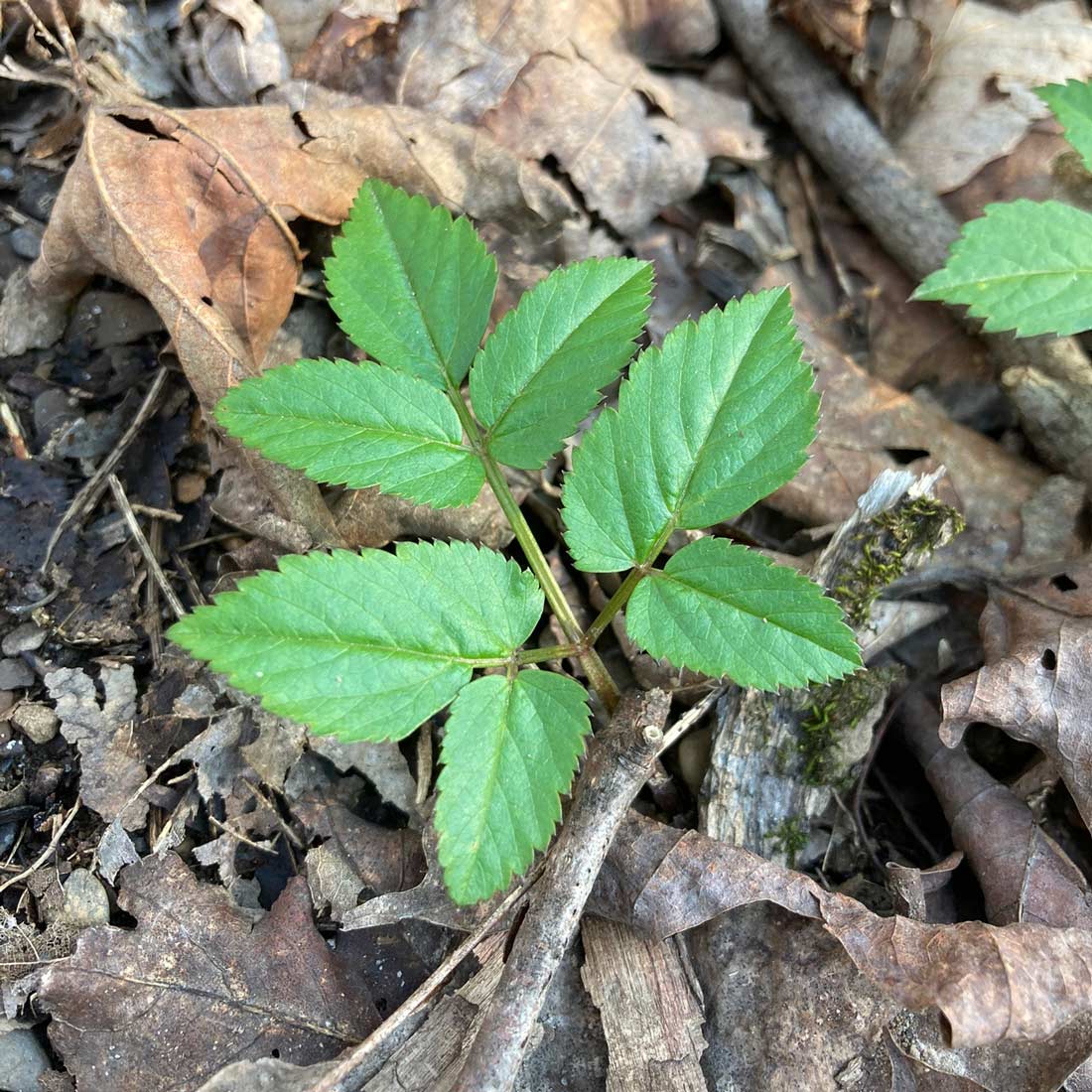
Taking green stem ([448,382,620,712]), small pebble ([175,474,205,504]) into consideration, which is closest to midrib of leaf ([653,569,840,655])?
green stem ([448,382,620,712])

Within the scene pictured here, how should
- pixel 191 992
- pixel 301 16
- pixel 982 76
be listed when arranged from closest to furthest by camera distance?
pixel 191 992 < pixel 301 16 < pixel 982 76

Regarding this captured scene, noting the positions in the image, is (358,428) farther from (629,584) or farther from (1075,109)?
(1075,109)

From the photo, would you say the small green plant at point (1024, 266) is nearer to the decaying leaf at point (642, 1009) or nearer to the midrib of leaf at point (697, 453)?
the midrib of leaf at point (697, 453)

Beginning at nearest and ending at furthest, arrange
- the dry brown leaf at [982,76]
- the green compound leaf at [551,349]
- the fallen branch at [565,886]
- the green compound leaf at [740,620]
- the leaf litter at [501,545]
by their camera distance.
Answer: the fallen branch at [565,886] → the green compound leaf at [740,620] → the leaf litter at [501,545] → the green compound leaf at [551,349] → the dry brown leaf at [982,76]

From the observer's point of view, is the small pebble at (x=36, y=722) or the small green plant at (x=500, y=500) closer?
the small green plant at (x=500, y=500)

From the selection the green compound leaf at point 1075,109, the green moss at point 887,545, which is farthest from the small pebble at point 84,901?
the green compound leaf at point 1075,109

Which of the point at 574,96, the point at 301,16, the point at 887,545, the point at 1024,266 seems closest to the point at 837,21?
the point at 574,96

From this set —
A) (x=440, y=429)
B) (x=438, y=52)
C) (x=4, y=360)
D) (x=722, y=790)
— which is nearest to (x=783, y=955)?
(x=722, y=790)
